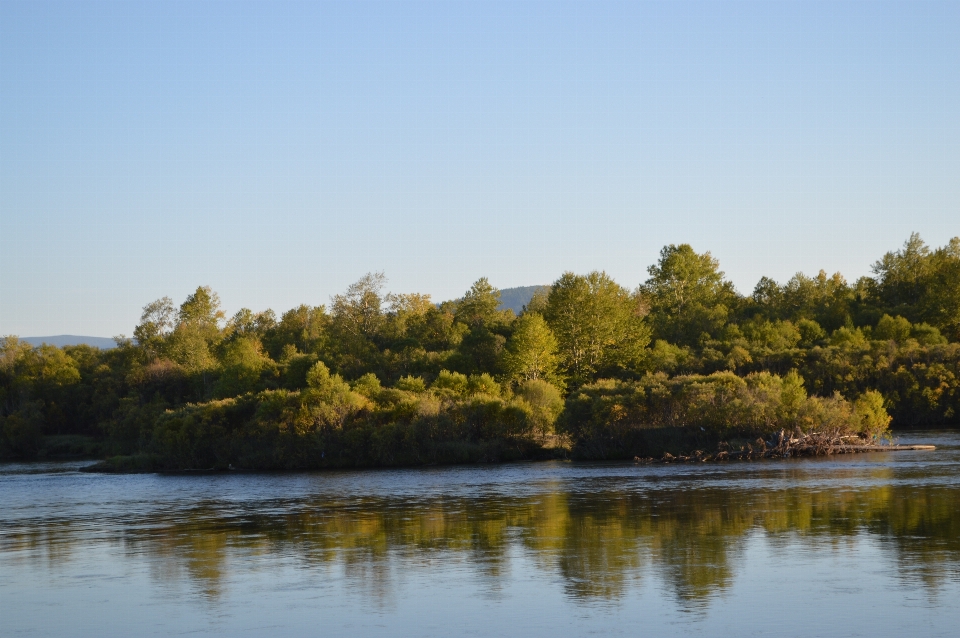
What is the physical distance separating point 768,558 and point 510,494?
20767 mm

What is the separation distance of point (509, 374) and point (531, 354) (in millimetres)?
2846

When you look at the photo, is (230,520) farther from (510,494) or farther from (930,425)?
(930,425)

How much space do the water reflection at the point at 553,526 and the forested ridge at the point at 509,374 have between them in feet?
37.9

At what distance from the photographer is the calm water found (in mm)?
21531

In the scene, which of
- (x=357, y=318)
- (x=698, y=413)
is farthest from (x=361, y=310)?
(x=698, y=413)

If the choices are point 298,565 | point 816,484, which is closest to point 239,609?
point 298,565

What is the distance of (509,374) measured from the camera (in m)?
92.8

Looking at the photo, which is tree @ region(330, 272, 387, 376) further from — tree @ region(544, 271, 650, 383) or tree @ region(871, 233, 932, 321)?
tree @ region(871, 233, 932, 321)

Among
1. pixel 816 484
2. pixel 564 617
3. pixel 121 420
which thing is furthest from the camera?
pixel 121 420

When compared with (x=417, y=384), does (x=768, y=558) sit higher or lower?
lower

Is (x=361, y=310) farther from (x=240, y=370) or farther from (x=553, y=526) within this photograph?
(x=553, y=526)

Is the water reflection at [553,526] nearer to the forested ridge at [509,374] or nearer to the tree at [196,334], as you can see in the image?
the forested ridge at [509,374]

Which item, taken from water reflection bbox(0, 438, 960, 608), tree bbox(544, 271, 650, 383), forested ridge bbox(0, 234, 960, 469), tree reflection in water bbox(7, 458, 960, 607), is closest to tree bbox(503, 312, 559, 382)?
forested ridge bbox(0, 234, 960, 469)

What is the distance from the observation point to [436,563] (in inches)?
1128
